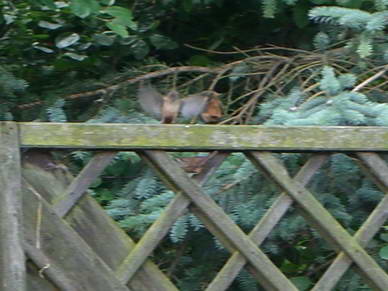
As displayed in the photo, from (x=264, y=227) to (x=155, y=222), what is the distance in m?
0.31

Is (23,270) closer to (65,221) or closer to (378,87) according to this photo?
(65,221)

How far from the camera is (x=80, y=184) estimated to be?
2318 millimetres

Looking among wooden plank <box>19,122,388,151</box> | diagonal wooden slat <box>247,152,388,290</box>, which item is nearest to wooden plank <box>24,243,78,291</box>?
wooden plank <box>19,122,388,151</box>

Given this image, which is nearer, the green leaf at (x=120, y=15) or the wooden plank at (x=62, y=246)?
the wooden plank at (x=62, y=246)

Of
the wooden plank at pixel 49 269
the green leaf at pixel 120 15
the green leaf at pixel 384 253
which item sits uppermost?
the green leaf at pixel 120 15

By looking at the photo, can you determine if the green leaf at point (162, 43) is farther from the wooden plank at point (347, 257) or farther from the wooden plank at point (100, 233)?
the wooden plank at point (347, 257)

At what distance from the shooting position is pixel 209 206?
7.79ft

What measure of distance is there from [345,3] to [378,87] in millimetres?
330

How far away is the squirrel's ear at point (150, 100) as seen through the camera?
3.14m

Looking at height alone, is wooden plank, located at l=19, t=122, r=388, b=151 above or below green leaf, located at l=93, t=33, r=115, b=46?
above

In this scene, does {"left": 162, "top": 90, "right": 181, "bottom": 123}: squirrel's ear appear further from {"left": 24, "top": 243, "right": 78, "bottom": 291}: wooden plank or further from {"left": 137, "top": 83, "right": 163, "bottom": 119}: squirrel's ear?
{"left": 24, "top": 243, "right": 78, "bottom": 291}: wooden plank

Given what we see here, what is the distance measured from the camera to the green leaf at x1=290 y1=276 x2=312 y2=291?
290cm

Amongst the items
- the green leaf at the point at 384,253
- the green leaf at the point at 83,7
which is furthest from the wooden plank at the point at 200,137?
the green leaf at the point at 83,7

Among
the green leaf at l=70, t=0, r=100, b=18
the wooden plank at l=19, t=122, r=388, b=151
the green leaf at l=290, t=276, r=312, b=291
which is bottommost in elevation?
the green leaf at l=290, t=276, r=312, b=291
